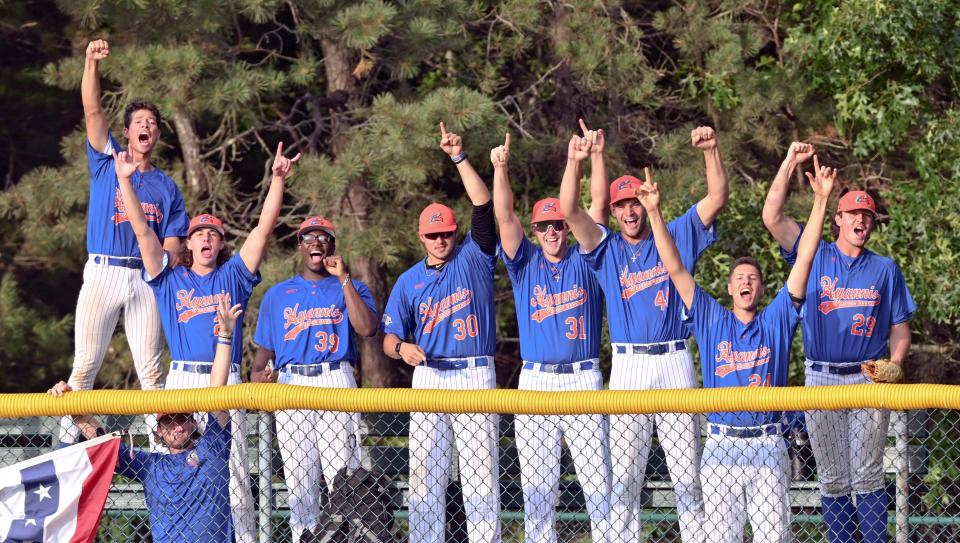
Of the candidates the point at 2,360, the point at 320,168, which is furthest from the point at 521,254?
the point at 2,360

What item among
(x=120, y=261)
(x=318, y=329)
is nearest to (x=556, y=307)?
(x=318, y=329)

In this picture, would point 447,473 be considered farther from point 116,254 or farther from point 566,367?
point 116,254

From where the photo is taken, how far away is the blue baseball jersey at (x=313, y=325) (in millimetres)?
7633

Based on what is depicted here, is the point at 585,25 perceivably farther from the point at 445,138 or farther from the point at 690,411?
the point at 690,411

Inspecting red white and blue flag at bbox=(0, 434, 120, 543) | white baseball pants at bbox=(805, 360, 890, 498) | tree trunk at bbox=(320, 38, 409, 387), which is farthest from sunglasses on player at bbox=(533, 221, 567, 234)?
tree trunk at bbox=(320, 38, 409, 387)

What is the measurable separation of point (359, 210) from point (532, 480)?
5.07m

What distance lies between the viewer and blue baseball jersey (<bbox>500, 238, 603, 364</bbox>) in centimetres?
729

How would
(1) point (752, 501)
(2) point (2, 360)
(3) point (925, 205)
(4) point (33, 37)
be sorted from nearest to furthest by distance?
1. (1) point (752, 501)
2. (3) point (925, 205)
3. (2) point (2, 360)
4. (4) point (33, 37)

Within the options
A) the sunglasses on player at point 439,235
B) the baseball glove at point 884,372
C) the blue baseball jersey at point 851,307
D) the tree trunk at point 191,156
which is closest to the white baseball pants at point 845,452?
the baseball glove at point 884,372

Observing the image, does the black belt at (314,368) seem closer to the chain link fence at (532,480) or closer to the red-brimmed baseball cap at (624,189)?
Result: the chain link fence at (532,480)

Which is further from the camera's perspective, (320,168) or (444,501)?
(320,168)

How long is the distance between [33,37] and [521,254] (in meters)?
8.08

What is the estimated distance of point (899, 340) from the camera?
744 centimetres

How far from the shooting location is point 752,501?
6559mm
